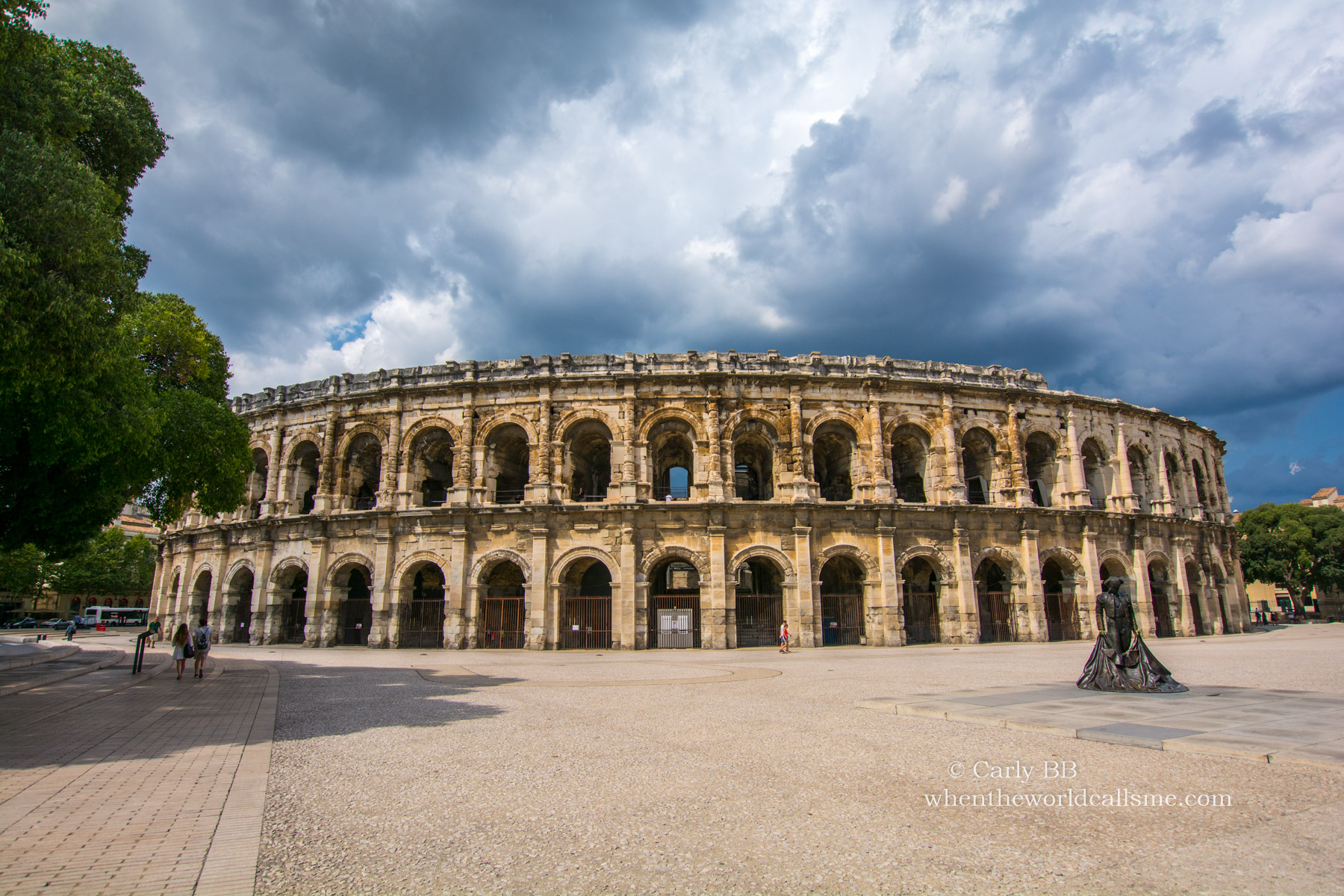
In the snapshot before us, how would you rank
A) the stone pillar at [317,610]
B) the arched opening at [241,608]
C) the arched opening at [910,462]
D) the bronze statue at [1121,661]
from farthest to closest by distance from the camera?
the arched opening at [241,608]
the arched opening at [910,462]
the stone pillar at [317,610]
the bronze statue at [1121,661]

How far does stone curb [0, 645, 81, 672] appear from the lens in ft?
45.2

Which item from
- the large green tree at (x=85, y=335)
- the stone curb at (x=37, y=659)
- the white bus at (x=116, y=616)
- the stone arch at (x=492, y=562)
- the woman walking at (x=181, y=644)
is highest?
the large green tree at (x=85, y=335)

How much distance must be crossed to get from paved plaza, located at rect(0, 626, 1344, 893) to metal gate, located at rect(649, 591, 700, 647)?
40.0ft

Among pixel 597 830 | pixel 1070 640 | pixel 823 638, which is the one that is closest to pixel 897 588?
pixel 823 638

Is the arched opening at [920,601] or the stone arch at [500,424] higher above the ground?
the stone arch at [500,424]

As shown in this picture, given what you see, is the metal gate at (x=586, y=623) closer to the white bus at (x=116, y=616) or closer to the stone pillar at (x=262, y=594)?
the stone pillar at (x=262, y=594)

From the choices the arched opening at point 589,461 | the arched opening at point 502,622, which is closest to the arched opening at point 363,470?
the arched opening at point 502,622

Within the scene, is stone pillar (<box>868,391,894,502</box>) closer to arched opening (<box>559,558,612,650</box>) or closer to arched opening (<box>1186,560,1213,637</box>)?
arched opening (<box>559,558,612,650</box>)

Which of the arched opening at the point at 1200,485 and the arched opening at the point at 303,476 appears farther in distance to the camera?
the arched opening at the point at 1200,485

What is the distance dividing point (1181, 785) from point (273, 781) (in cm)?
753

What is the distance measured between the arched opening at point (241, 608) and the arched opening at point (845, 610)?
74.8ft

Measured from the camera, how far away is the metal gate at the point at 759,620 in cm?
2336

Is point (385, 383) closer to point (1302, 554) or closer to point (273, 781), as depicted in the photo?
point (273, 781)

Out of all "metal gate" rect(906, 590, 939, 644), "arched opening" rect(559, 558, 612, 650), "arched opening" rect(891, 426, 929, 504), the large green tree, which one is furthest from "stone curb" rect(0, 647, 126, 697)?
"arched opening" rect(891, 426, 929, 504)
